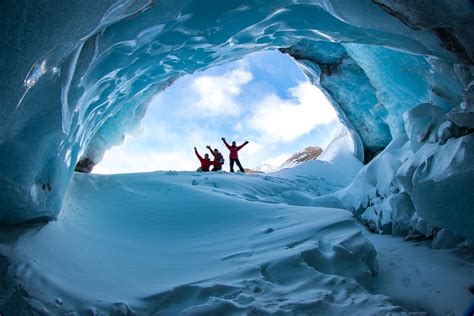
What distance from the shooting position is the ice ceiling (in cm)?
182

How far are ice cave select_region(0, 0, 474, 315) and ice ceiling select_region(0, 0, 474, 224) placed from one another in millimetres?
15

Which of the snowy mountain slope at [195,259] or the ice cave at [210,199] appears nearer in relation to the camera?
the ice cave at [210,199]

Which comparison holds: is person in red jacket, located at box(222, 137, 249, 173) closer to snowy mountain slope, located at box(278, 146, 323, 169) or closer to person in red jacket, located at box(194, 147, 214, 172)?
person in red jacket, located at box(194, 147, 214, 172)

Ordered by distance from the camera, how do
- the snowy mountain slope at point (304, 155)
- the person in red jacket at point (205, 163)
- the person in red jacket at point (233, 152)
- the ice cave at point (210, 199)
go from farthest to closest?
1. the snowy mountain slope at point (304, 155)
2. the person in red jacket at point (233, 152)
3. the person in red jacket at point (205, 163)
4. the ice cave at point (210, 199)

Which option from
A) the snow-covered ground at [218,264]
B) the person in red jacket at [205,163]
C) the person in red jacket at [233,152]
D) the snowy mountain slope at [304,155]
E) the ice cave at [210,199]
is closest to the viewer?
the ice cave at [210,199]

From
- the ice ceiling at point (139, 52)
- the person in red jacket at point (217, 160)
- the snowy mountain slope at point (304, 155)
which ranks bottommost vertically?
the snowy mountain slope at point (304, 155)

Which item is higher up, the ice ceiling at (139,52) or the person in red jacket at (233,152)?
the ice ceiling at (139,52)

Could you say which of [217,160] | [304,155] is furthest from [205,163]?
[304,155]

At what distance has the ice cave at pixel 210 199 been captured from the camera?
7.41ft

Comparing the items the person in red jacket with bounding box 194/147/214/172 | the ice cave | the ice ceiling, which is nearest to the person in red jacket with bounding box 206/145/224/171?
the person in red jacket with bounding box 194/147/214/172

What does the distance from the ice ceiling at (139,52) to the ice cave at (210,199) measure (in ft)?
0.05

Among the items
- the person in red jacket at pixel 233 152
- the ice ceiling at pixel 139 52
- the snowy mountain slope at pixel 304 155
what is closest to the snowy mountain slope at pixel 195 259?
the ice ceiling at pixel 139 52

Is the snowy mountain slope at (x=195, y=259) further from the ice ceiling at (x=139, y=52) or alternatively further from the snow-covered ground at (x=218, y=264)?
the ice ceiling at (x=139, y=52)

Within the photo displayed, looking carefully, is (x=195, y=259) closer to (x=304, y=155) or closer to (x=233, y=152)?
(x=233, y=152)
